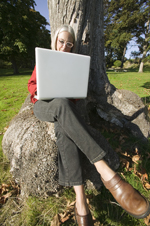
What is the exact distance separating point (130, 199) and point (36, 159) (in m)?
1.07

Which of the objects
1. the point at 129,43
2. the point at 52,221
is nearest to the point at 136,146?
the point at 52,221

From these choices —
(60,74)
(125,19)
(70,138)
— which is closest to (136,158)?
(70,138)

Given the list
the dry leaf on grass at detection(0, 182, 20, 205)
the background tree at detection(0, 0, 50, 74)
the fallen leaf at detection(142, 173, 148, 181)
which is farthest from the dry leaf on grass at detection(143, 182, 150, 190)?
the background tree at detection(0, 0, 50, 74)

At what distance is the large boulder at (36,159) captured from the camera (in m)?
1.50

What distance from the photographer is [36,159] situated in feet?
5.07

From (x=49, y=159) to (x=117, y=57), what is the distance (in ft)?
96.7

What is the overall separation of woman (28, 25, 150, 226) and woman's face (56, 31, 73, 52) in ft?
2.51

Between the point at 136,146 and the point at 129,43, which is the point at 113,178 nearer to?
the point at 136,146

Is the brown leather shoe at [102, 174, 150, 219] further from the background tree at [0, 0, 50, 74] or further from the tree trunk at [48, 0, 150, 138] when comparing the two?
the background tree at [0, 0, 50, 74]

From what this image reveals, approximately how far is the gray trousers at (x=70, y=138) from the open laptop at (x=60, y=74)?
0.11 m

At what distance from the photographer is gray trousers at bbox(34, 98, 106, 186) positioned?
47.1 inches

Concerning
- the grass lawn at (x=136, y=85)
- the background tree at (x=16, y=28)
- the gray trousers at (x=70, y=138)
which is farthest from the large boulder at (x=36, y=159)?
the background tree at (x=16, y=28)

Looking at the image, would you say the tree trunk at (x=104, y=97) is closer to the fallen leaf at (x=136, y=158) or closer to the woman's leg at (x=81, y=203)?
the fallen leaf at (x=136, y=158)

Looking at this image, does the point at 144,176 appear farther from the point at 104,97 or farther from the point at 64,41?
the point at 64,41
